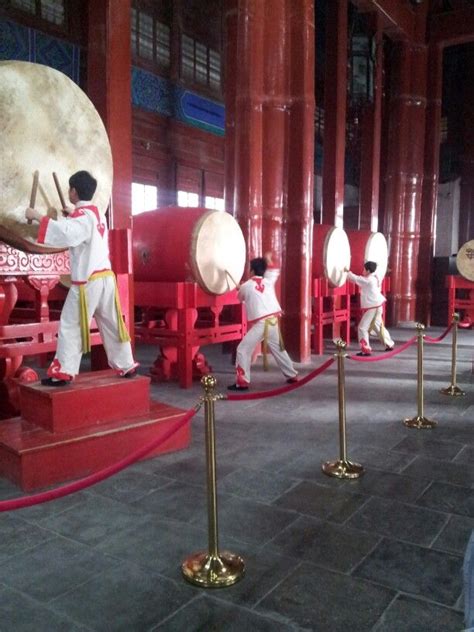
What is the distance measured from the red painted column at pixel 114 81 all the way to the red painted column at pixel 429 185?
26.3 ft

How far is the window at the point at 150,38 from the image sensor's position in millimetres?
9344

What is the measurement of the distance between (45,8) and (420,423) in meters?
7.47

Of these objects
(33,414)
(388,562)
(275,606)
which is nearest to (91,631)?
(275,606)

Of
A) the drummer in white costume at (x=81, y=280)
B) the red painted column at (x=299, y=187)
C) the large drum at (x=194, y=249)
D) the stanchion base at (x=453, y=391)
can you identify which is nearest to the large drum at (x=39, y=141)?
the drummer in white costume at (x=81, y=280)

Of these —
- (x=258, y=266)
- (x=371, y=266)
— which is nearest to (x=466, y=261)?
(x=371, y=266)

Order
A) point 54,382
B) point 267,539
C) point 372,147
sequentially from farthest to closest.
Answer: point 372,147
point 54,382
point 267,539

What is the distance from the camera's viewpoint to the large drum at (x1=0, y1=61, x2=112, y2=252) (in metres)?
3.49

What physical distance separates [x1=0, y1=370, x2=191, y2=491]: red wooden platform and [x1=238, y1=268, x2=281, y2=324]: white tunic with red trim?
1.95 m

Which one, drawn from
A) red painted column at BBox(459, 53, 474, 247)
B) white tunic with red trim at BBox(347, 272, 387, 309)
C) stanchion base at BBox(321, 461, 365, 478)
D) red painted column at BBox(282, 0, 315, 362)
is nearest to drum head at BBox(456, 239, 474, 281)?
white tunic with red trim at BBox(347, 272, 387, 309)

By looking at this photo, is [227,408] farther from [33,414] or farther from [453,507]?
[453,507]

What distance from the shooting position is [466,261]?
10469 mm

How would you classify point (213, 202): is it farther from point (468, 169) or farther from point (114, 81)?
point (114, 81)

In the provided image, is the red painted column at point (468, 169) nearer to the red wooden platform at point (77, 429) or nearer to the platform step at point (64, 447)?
the red wooden platform at point (77, 429)

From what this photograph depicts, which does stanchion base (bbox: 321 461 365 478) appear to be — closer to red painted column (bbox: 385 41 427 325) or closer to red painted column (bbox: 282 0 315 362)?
red painted column (bbox: 282 0 315 362)
